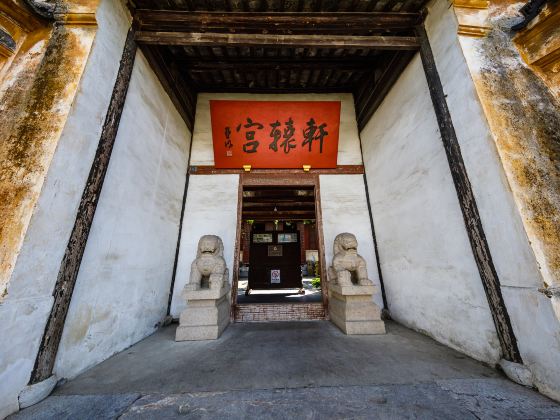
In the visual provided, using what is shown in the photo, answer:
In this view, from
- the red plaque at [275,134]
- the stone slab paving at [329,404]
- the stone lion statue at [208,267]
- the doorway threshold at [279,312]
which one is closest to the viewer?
the stone slab paving at [329,404]

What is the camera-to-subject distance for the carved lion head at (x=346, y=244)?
146 inches

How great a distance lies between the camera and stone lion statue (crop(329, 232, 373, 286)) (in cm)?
345

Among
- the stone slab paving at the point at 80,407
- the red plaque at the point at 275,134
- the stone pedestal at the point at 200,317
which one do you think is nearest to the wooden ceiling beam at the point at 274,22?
the red plaque at the point at 275,134

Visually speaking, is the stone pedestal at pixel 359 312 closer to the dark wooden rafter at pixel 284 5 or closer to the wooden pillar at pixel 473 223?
the wooden pillar at pixel 473 223

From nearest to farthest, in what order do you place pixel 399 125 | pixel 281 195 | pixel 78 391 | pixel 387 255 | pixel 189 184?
1. pixel 78 391
2. pixel 399 125
3. pixel 387 255
4. pixel 189 184
5. pixel 281 195

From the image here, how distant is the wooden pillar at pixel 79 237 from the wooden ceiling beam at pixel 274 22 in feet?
2.93

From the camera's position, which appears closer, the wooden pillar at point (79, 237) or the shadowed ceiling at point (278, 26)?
the wooden pillar at point (79, 237)

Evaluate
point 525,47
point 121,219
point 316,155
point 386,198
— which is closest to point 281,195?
point 316,155

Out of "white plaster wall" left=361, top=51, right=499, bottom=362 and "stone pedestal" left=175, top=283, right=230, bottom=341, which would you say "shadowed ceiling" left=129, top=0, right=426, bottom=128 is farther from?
"stone pedestal" left=175, top=283, right=230, bottom=341

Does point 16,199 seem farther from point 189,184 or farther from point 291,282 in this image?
point 291,282

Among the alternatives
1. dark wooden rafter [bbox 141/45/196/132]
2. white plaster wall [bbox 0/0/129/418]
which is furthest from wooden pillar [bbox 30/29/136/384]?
dark wooden rafter [bbox 141/45/196/132]

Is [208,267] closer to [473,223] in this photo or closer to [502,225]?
[473,223]

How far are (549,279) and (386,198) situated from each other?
2.48 metres

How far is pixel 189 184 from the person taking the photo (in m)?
4.76
